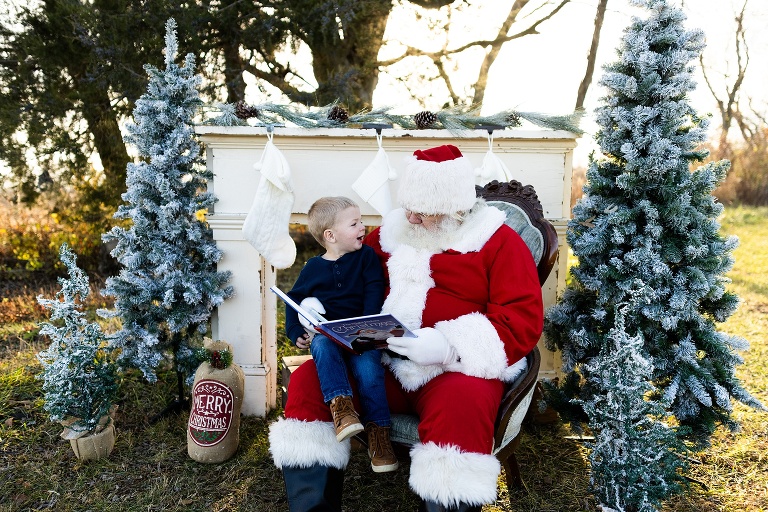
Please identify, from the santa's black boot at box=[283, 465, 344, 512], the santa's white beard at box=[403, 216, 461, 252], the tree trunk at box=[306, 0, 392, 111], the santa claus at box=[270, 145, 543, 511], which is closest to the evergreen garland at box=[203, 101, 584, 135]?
the santa claus at box=[270, 145, 543, 511]

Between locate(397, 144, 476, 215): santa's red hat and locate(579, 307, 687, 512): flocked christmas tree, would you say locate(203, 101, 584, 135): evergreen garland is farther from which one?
locate(579, 307, 687, 512): flocked christmas tree

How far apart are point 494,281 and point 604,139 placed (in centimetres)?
107

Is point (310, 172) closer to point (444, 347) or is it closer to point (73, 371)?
point (444, 347)

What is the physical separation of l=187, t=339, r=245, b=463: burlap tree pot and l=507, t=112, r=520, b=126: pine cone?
6.85ft

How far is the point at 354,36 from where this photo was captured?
20.2 feet

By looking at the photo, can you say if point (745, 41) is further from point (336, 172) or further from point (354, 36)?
point (336, 172)

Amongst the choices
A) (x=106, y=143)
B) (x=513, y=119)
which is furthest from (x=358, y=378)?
(x=106, y=143)

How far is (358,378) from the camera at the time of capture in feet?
8.21

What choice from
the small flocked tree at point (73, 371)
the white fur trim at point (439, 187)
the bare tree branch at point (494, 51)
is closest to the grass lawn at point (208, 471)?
the small flocked tree at point (73, 371)

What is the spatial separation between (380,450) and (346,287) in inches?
30.6

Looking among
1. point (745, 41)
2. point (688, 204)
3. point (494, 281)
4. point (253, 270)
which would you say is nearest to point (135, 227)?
point (253, 270)

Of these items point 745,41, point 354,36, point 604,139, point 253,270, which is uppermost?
point 745,41

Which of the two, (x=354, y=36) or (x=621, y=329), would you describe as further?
(x=354, y=36)

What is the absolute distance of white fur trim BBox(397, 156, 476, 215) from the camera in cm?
255
